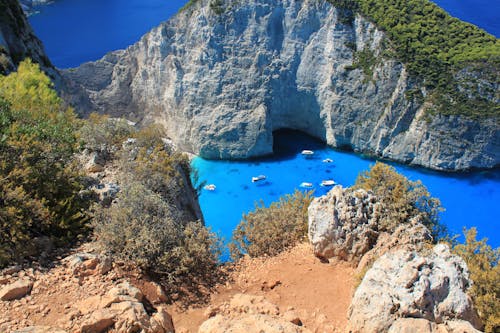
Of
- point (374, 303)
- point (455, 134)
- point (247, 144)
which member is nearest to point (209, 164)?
point (247, 144)

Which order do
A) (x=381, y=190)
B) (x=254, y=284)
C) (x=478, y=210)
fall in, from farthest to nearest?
(x=478, y=210) < (x=381, y=190) < (x=254, y=284)

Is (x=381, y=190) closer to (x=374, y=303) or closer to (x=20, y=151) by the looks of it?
(x=374, y=303)

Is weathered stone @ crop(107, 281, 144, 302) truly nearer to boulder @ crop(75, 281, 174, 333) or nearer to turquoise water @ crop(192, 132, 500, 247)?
boulder @ crop(75, 281, 174, 333)

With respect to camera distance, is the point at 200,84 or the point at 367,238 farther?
the point at 200,84

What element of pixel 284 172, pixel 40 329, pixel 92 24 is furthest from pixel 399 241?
pixel 92 24

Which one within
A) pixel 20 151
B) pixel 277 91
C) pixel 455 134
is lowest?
pixel 455 134

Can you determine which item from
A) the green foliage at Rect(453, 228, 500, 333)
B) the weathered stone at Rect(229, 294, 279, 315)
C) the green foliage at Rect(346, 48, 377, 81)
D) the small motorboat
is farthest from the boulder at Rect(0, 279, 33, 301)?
the green foliage at Rect(346, 48, 377, 81)

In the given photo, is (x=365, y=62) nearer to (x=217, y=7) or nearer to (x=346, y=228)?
(x=217, y=7)
